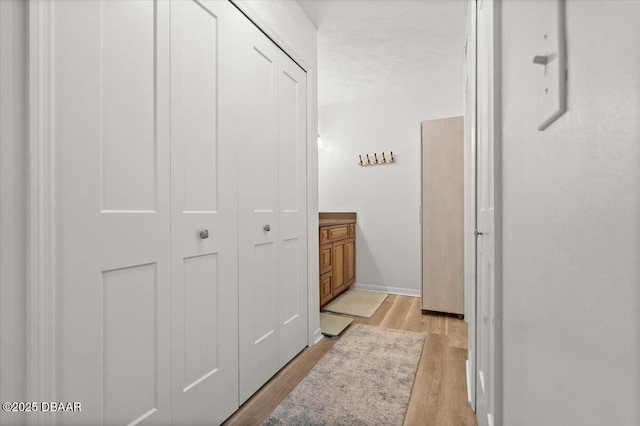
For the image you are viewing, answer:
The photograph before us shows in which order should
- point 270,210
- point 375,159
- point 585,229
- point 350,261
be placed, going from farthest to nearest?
1. point 375,159
2. point 350,261
3. point 270,210
4. point 585,229

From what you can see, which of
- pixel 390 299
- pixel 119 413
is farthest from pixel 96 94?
pixel 390 299

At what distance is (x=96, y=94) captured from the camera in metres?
0.96

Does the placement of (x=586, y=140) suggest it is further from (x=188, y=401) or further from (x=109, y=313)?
(x=188, y=401)

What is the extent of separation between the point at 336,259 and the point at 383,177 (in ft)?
4.08

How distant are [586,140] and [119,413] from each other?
139cm

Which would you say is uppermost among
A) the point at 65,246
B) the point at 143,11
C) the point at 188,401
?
the point at 143,11

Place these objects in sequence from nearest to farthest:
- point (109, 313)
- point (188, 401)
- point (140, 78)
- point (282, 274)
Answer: point (109, 313) → point (140, 78) → point (188, 401) → point (282, 274)

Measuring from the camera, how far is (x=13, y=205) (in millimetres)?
797

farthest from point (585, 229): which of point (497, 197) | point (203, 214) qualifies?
point (203, 214)

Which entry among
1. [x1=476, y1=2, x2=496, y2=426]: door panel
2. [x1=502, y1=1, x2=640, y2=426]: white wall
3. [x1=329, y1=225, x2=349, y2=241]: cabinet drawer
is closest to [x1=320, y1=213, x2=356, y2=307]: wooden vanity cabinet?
[x1=329, y1=225, x2=349, y2=241]: cabinet drawer

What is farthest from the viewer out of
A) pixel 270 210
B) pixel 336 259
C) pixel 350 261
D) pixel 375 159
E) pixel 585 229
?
pixel 375 159

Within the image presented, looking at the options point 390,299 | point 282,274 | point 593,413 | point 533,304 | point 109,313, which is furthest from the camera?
point 390,299

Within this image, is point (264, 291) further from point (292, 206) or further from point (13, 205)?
point (13, 205)

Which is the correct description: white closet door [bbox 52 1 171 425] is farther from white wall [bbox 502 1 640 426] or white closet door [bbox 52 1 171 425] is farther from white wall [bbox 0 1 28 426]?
white wall [bbox 502 1 640 426]
